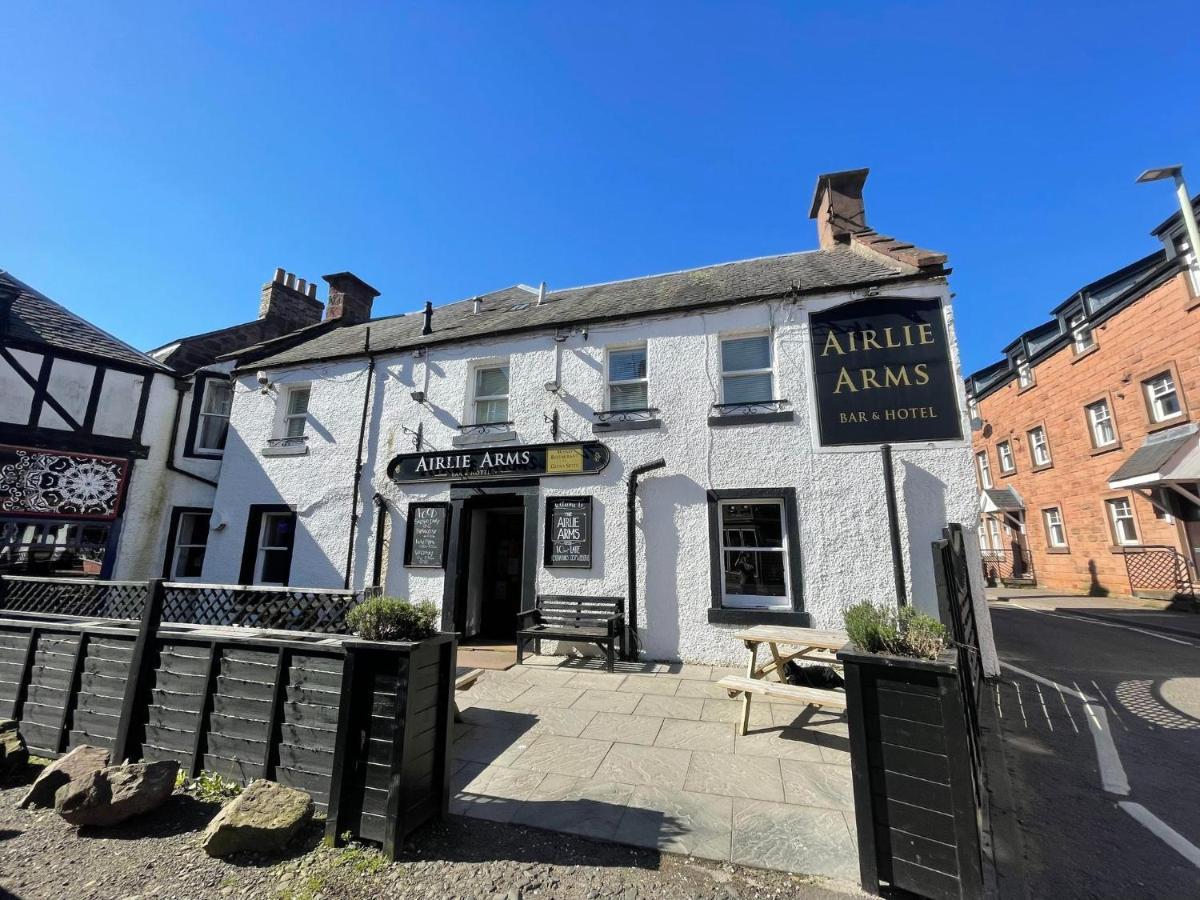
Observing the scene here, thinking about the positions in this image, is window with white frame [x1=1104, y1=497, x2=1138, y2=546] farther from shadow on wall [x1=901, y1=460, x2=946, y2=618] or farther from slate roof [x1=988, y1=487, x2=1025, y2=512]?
shadow on wall [x1=901, y1=460, x2=946, y2=618]

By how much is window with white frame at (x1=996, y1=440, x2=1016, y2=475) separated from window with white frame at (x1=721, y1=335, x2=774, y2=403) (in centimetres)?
1964

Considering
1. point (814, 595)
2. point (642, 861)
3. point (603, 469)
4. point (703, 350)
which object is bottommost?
point (642, 861)

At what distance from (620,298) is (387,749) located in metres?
9.07

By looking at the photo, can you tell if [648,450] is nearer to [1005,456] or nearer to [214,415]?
[214,415]

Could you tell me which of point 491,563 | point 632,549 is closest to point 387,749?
point 632,549

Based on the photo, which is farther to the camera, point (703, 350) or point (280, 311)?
point (280, 311)

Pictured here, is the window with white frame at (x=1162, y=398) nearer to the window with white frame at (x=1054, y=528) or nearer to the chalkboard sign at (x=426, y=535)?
the window with white frame at (x=1054, y=528)

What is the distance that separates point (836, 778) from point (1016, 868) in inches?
47.2

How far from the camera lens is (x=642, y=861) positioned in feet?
9.71

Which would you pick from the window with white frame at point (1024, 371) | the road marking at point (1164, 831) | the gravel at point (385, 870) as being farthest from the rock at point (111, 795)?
the window with white frame at point (1024, 371)

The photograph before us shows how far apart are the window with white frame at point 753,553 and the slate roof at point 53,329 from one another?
44.4ft

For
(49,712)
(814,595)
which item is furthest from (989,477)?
(49,712)

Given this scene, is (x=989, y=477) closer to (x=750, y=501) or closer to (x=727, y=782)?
(x=750, y=501)

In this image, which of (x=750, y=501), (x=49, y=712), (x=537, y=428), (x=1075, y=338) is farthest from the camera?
(x=1075, y=338)
